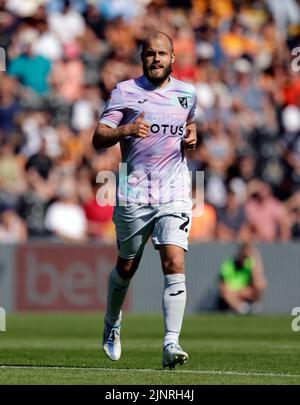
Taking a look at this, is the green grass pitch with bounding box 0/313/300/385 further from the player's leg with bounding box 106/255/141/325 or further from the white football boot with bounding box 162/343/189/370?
the player's leg with bounding box 106/255/141/325

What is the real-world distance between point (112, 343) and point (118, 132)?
6.63 feet

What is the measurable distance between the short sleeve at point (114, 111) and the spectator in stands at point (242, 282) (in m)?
11.3

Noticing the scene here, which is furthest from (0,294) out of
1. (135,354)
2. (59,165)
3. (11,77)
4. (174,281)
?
(174,281)

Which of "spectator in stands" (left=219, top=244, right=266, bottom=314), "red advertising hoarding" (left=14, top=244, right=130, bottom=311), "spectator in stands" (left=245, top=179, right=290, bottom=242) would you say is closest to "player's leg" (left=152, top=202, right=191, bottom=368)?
"red advertising hoarding" (left=14, top=244, right=130, bottom=311)

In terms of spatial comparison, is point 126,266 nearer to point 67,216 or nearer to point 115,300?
point 115,300

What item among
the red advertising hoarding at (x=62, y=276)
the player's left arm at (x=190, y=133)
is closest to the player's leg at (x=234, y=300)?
the red advertising hoarding at (x=62, y=276)

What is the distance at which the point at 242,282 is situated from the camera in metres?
22.3

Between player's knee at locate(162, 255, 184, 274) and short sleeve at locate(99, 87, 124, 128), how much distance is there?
1192 millimetres

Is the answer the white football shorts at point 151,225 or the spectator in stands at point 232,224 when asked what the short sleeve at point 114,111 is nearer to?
the white football shorts at point 151,225

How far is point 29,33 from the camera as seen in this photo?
2480 cm

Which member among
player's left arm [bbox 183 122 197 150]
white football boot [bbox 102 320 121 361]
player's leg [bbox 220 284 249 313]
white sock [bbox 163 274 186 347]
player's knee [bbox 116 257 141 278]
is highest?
player's left arm [bbox 183 122 197 150]

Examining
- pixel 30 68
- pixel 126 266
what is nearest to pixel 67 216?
pixel 30 68

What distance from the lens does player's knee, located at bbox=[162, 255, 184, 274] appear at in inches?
429
